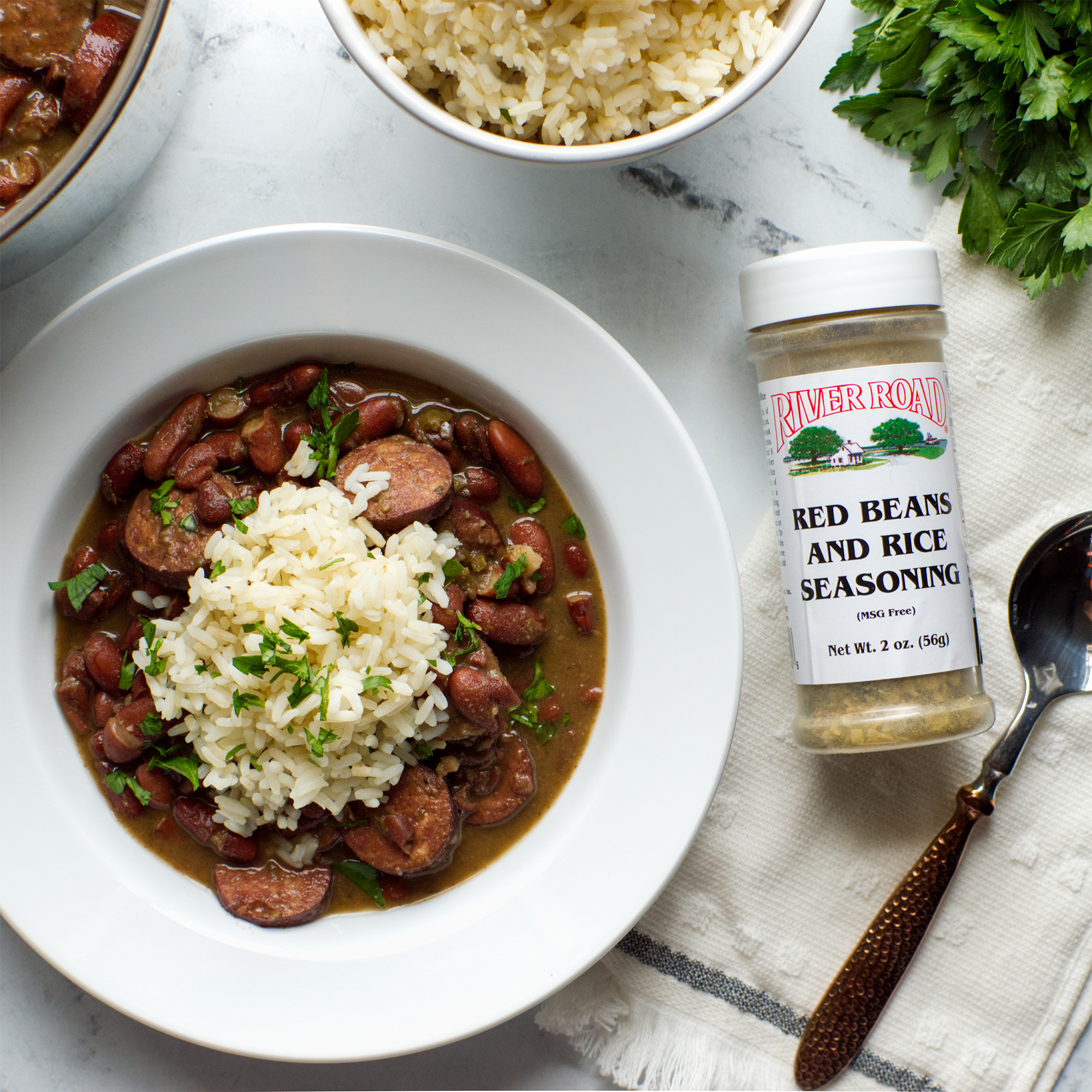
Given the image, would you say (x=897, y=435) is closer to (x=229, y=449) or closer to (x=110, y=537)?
(x=229, y=449)

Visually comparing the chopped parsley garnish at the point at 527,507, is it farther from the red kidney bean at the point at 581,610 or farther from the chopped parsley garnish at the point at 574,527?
the red kidney bean at the point at 581,610

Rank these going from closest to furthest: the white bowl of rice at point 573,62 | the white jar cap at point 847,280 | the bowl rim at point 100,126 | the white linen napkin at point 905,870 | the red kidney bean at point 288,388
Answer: the bowl rim at point 100,126 < the white bowl of rice at point 573,62 < the white jar cap at point 847,280 < the red kidney bean at point 288,388 < the white linen napkin at point 905,870

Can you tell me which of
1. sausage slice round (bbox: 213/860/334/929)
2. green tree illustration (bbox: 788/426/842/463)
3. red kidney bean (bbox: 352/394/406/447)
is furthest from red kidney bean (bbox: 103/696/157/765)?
green tree illustration (bbox: 788/426/842/463)

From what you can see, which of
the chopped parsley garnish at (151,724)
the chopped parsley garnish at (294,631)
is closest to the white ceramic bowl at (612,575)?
the chopped parsley garnish at (151,724)

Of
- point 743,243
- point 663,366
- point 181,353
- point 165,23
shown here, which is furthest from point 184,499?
point 743,243

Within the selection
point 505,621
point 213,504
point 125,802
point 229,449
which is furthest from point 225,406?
point 125,802

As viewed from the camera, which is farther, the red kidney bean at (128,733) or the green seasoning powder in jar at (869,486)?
the red kidney bean at (128,733)
